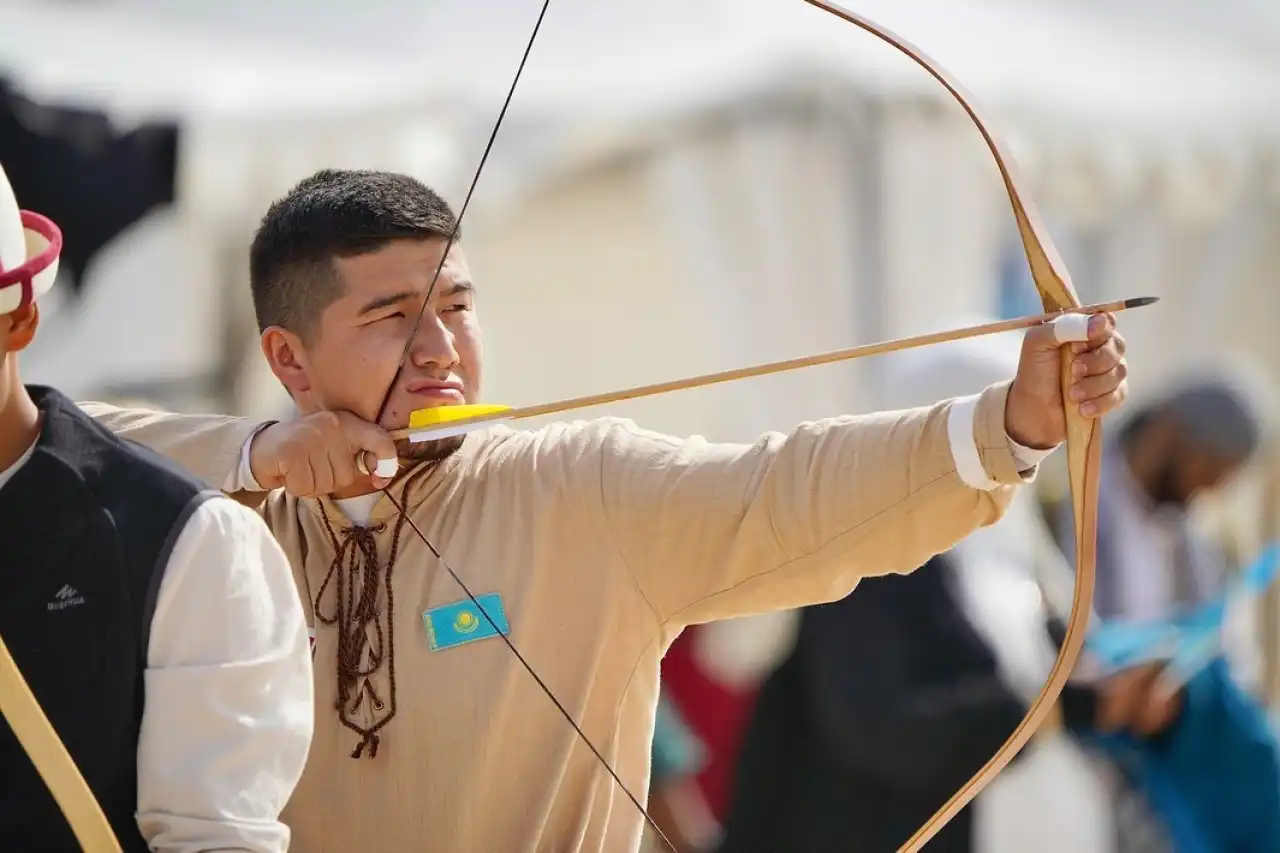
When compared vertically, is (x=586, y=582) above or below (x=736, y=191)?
above

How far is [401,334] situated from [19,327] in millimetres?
517

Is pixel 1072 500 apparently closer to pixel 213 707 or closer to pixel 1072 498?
pixel 1072 498

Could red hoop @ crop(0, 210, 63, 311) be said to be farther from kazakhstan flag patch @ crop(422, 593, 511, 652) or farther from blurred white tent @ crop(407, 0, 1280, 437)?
blurred white tent @ crop(407, 0, 1280, 437)

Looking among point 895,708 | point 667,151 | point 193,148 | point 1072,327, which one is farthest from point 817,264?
point 1072,327

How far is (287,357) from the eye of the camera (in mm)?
2152

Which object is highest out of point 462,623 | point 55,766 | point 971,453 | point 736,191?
point 971,453

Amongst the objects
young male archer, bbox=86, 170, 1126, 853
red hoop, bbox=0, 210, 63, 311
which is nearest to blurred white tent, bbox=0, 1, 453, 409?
young male archer, bbox=86, 170, 1126, 853

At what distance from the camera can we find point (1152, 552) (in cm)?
445

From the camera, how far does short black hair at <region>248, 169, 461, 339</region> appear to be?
2051mm

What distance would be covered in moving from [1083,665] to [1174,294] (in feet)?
8.59

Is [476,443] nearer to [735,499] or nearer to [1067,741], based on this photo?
[735,499]

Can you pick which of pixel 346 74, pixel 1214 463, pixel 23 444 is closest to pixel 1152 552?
pixel 1214 463

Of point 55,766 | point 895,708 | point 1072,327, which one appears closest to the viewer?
point 55,766

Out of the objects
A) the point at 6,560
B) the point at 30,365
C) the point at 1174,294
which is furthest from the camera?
the point at 1174,294
